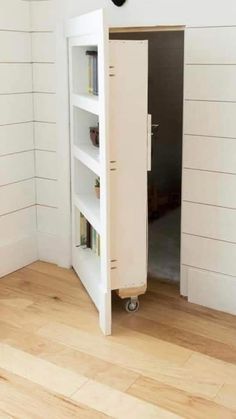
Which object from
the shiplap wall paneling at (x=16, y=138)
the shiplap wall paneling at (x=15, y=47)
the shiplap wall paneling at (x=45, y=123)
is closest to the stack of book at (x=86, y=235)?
the shiplap wall paneling at (x=45, y=123)

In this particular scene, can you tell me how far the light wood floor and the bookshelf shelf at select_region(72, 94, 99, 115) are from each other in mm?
1073

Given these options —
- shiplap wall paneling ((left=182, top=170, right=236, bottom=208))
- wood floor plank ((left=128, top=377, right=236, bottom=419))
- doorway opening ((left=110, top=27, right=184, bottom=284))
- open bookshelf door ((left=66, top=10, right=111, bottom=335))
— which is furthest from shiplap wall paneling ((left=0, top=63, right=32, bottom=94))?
wood floor plank ((left=128, top=377, right=236, bottom=419))

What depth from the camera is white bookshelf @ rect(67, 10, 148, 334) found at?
2.61 meters

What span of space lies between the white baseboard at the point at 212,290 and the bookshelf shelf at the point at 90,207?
598 millimetres

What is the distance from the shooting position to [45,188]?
3.65 meters

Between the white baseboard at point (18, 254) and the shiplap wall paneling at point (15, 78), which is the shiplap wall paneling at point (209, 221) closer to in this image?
the white baseboard at point (18, 254)

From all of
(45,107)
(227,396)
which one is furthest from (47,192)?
(227,396)

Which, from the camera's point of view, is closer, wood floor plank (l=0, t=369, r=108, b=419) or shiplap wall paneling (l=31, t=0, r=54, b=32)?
wood floor plank (l=0, t=369, r=108, b=419)

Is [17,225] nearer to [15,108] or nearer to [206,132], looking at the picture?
[15,108]

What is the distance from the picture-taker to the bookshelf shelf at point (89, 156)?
2.82 m

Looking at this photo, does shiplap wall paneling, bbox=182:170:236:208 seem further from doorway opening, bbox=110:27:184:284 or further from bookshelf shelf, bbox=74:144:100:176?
doorway opening, bbox=110:27:184:284

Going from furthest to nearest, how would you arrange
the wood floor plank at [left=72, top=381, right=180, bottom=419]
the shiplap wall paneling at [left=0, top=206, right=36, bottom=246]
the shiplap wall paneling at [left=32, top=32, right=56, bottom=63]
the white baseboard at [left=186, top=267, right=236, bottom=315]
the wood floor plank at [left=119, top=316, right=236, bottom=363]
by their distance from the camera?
the shiplap wall paneling at [left=0, top=206, right=36, bottom=246], the shiplap wall paneling at [left=32, top=32, right=56, bottom=63], the white baseboard at [left=186, top=267, right=236, bottom=315], the wood floor plank at [left=119, top=316, right=236, bottom=363], the wood floor plank at [left=72, top=381, right=180, bottom=419]

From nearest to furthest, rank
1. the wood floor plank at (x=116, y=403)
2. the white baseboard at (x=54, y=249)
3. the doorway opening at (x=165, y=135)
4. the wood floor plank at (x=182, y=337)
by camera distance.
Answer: the wood floor plank at (x=116, y=403), the wood floor plank at (x=182, y=337), the white baseboard at (x=54, y=249), the doorway opening at (x=165, y=135)

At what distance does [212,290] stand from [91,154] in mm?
990
